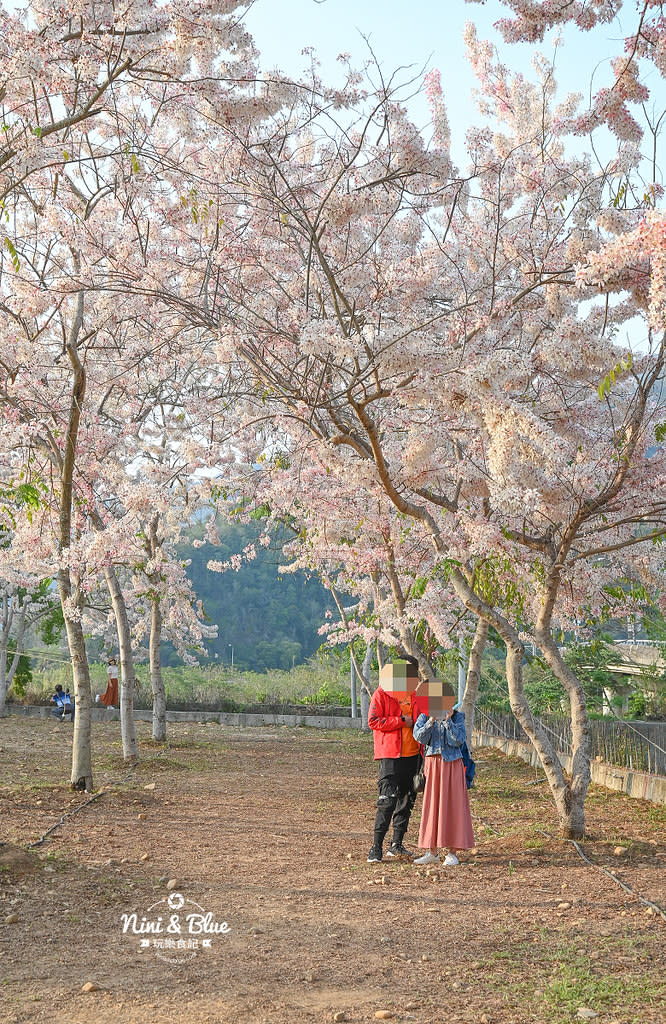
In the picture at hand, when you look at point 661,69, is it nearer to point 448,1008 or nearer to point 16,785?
point 448,1008

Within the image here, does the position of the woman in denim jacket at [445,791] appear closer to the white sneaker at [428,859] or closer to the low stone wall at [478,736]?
the white sneaker at [428,859]

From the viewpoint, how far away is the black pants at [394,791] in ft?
21.2

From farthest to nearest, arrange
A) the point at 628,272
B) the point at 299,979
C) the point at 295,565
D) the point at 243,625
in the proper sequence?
1. the point at 243,625
2. the point at 295,565
3. the point at 628,272
4. the point at 299,979

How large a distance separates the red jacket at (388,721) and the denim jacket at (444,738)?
0.41ft

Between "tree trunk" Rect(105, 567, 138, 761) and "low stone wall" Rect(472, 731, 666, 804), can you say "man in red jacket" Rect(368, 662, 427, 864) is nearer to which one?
"low stone wall" Rect(472, 731, 666, 804)

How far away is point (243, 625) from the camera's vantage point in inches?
1716

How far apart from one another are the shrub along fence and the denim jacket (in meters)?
3.98

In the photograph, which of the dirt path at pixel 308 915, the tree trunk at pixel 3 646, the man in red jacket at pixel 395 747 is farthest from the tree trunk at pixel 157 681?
the man in red jacket at pixel 395 747

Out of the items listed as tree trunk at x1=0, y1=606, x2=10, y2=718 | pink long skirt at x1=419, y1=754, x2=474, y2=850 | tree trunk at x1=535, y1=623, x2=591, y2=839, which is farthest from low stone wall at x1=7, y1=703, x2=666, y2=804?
pink long skirt at x1=419, y1=754, x2=474, y2=850

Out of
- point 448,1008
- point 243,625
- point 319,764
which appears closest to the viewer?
point 448,1008

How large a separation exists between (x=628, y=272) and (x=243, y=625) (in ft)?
128

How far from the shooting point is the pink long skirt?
648cm

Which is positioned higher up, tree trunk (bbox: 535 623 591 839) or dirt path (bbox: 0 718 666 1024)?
tree trunk (bbox: 535 623 591 839)

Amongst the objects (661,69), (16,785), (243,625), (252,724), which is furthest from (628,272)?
(243,625)
